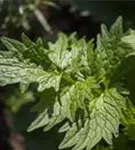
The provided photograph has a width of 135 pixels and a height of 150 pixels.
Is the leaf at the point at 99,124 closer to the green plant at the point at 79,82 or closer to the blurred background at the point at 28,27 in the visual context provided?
the green plant at the point at 79,82

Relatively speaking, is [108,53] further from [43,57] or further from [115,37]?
[43,57]

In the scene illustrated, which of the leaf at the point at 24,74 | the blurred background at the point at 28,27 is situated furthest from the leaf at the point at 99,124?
the blurred background at the point at 28,27

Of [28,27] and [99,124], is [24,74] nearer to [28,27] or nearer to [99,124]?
→ [99,124]

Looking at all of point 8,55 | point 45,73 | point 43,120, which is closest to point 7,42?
point 8,55

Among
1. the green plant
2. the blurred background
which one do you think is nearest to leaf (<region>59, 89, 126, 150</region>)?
the green plant

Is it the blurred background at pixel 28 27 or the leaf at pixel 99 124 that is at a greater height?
the blurred background at pixel 28 27

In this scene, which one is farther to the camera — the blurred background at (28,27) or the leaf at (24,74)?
the blurred background at (28,27)
